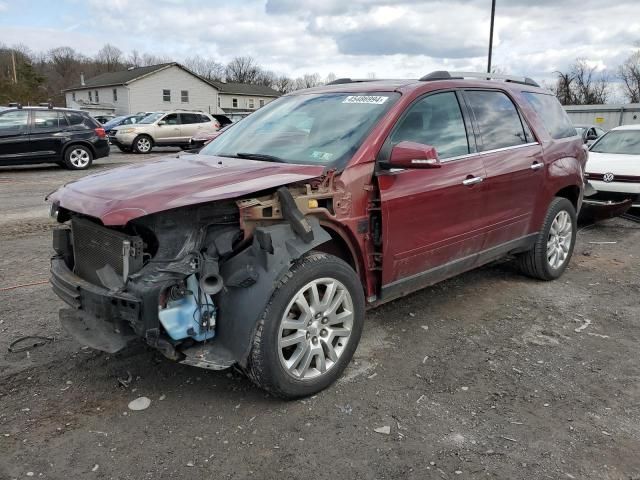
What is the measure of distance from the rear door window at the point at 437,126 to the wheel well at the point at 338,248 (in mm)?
779

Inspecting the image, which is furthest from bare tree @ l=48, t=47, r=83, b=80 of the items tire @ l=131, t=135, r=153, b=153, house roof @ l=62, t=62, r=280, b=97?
tire @ l=131, t=135, r=153, b=153

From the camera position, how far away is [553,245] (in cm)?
548

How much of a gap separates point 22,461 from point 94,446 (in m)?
0.33

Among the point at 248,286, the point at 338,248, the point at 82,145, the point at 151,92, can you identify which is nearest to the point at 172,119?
the point at 82,145

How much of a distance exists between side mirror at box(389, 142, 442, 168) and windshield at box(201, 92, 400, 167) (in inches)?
11.2

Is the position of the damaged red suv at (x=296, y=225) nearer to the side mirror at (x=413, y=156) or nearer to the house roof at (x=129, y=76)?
the side mirror at (x=413, y=156)

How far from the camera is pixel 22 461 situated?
105 inches

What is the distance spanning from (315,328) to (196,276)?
766mm

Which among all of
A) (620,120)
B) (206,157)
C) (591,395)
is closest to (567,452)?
(591,395)

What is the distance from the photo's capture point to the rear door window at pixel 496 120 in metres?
4.46

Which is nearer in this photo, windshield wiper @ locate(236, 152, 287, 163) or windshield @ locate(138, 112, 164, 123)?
windshield wiper @ locate(236, 152, 287, 163)

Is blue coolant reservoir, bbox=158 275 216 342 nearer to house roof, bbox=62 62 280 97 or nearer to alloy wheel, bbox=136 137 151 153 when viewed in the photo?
alloy wheel, bbox=136 137 151 153

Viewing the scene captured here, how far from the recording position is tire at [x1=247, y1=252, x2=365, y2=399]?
117 inches

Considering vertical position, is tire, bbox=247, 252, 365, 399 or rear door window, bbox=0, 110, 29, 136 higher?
rear door window, bbox=0, 110, 29, 136
